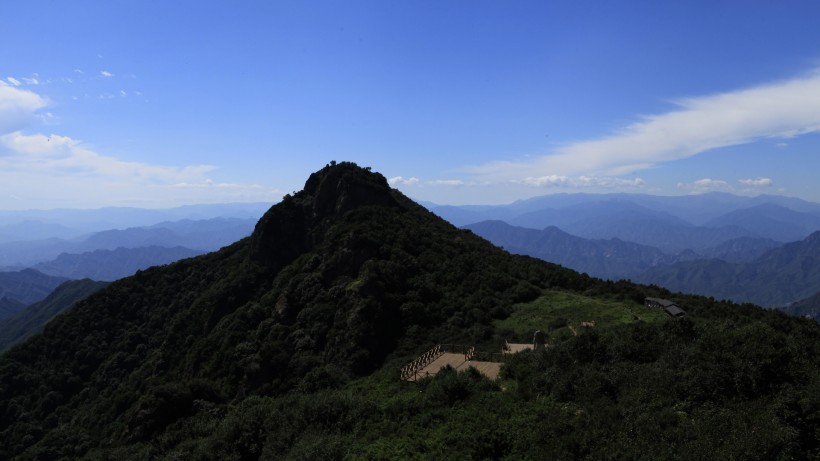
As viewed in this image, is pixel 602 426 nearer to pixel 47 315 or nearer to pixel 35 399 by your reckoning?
pixel 35 399

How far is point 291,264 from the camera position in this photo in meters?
54.2

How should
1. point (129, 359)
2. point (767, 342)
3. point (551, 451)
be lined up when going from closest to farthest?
1. point (551, 451)
2. point (767, 342)
3. point (129, 359)

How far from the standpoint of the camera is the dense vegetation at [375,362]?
45.1 ft

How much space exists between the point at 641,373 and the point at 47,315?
19285cm

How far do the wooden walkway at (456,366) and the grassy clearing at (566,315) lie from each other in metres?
5.76

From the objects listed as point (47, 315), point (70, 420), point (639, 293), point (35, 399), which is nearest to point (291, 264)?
point (70, 420)

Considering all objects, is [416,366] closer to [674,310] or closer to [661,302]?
[674,310]

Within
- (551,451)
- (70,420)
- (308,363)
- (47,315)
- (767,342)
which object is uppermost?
(767,342)

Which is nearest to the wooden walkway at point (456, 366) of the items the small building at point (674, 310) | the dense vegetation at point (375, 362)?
the dense vegetation at point (375, 362)

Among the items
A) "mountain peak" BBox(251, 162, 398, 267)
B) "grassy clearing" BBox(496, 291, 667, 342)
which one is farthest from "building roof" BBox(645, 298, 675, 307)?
"mountain peak" BBox(251, 162, 398, 267)

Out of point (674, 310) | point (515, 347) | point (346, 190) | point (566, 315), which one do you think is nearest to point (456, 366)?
point (515, 347)

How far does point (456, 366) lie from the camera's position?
25.9 meters

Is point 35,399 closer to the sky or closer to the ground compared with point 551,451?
closer to the ground

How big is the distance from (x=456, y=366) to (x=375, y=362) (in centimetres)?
1041
